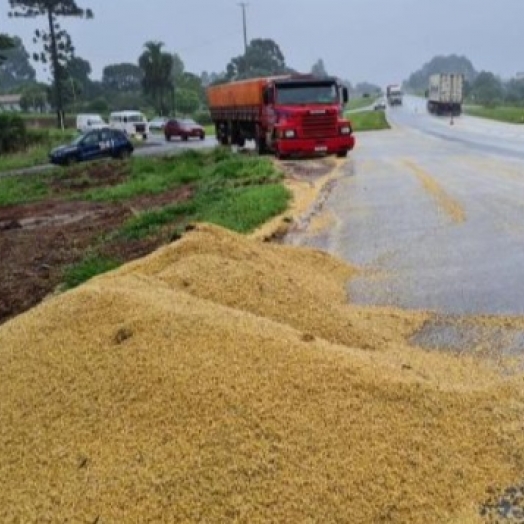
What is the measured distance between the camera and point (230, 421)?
429cm

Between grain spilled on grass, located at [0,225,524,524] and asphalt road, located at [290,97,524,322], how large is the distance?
7.33 feet

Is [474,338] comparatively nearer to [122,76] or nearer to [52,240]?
[52,240]

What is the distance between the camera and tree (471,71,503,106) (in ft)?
407

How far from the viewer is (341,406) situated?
175 inches

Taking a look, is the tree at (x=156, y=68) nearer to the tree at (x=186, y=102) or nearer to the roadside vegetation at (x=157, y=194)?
the tree at (x=186, y=102)

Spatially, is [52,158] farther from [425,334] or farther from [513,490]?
[513,490]

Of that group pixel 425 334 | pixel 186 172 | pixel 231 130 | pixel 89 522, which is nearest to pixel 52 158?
pixel 231 130

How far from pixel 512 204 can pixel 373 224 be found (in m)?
2.89

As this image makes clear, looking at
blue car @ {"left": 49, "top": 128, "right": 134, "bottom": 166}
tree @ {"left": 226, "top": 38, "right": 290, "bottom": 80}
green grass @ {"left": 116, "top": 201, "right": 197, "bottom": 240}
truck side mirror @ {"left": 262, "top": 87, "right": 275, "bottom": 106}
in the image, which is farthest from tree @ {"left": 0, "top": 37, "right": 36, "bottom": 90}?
green grass @ {"left": 116, "top": 201, "right": 197, "bottom": 240}

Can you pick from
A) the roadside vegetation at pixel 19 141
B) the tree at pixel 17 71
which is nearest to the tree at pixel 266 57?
the tree at pixel 17 71

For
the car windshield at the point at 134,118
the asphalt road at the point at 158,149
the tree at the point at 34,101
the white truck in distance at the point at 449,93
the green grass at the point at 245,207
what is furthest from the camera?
the tree at the point at 34,101

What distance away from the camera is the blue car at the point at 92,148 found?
33.2m

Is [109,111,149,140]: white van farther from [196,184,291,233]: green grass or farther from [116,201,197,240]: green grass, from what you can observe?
[116,201,197,240]: green grass

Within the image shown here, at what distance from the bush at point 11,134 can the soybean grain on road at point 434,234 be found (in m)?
29.4
